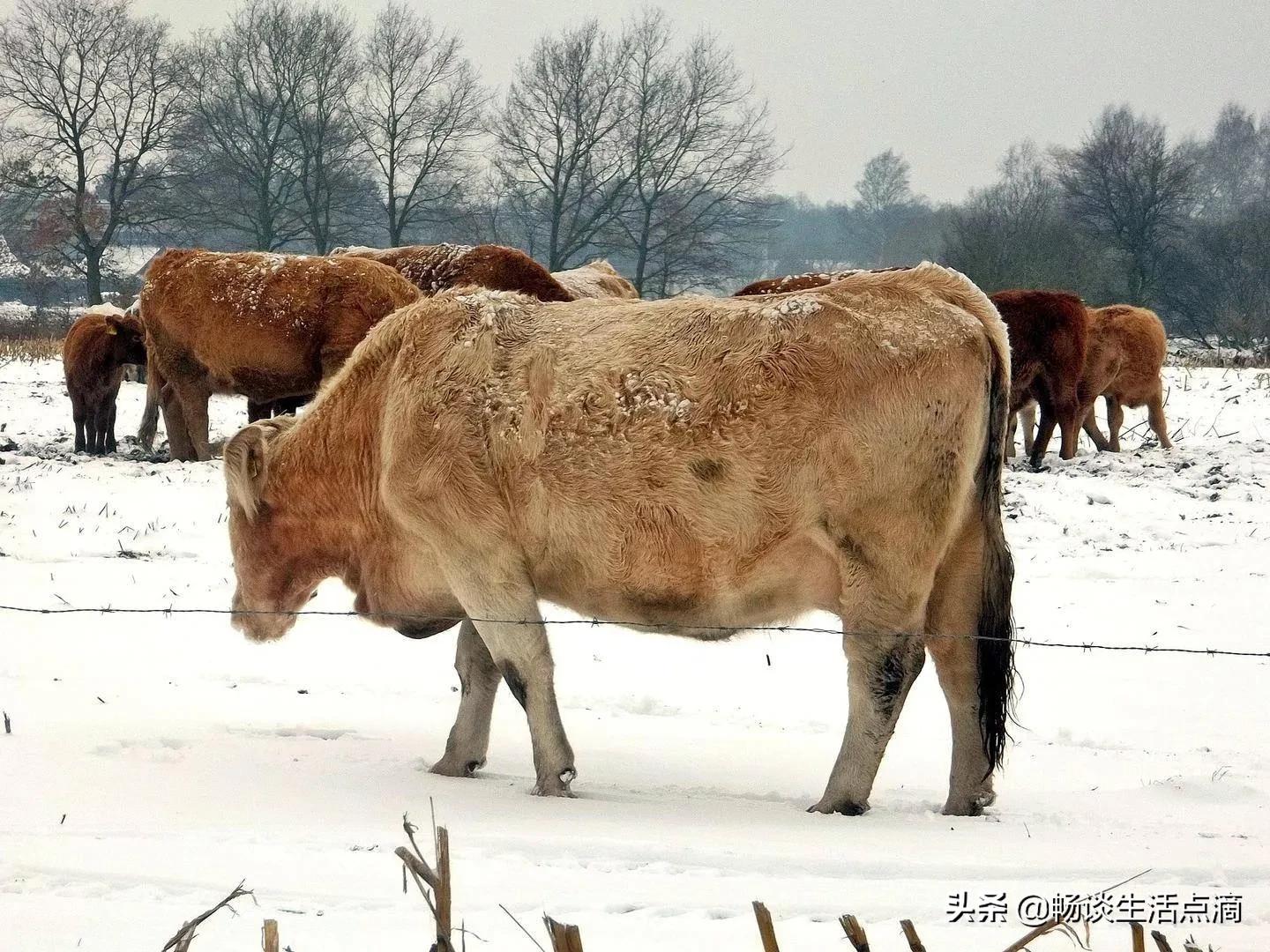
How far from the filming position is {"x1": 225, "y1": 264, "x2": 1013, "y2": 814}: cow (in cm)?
482

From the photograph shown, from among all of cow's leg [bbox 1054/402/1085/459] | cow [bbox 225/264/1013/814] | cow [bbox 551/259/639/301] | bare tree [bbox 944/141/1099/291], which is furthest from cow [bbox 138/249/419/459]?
bare tree [bbox 944/141/1099/291]

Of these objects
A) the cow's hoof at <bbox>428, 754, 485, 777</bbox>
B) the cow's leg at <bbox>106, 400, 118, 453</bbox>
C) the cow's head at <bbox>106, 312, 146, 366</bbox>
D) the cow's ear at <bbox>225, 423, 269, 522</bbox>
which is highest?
the cow's head at <bbox>106, 312, 146, 366</bbox>

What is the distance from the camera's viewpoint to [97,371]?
1434cm

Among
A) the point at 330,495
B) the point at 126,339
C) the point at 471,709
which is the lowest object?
the point at 471,709

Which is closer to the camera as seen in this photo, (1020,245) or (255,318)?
(255,318)

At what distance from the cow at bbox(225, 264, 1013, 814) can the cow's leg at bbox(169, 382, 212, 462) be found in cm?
802

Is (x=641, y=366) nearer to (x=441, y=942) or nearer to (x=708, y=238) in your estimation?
(x=441, y=942)

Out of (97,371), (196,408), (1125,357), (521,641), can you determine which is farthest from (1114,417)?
(521,641)

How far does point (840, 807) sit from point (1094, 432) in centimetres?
1457

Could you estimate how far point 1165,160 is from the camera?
42.2 meters

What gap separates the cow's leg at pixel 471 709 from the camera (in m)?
5.50

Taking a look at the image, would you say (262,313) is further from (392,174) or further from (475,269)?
(392,174)

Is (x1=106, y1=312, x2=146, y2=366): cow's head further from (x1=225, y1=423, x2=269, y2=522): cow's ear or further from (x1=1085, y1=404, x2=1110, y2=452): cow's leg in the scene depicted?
(x1=1085, y1=404, x2=1110, y2=452): cow's leg

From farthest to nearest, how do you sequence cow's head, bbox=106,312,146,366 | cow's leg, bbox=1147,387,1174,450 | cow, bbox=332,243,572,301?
cow's leg, bbox=1147,387,1174,450, cow's head, bbox=106,312,146,366, cow, bbox=332,243,572,301
